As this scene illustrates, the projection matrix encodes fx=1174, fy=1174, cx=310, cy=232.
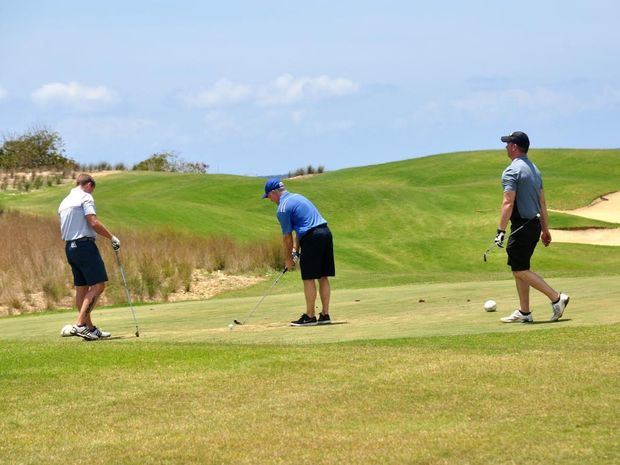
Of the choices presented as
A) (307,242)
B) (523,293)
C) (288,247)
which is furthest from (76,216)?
(523,293)

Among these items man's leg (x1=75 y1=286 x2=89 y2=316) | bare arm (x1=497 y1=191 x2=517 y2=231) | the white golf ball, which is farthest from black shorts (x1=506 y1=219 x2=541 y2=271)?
man's leg (x1=75 y1=286 x2=89 y2=316)

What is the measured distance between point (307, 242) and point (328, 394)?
6323 millimetres

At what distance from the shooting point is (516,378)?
973 cm

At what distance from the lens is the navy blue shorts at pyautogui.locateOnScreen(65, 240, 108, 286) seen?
1505cm

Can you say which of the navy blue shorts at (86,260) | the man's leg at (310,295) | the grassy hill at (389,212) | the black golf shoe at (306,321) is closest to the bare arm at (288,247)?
the man's leg at (310,295)

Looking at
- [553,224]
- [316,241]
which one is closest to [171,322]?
[316,241]

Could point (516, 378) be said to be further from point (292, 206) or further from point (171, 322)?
point (171, 322)

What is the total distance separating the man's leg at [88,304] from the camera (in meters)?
14.9

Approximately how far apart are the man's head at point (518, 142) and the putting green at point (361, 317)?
209 cm

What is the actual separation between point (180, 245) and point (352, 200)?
22.1 metres

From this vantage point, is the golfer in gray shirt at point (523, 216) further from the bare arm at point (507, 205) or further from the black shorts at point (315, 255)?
the black shorts at point (315, 255)

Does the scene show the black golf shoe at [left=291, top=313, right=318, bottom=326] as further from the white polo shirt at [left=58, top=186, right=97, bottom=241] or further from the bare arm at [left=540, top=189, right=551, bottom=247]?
the bare arm at [left=540, top=189, right=551, bottom=247]

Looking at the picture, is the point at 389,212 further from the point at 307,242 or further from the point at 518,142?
the point at 518,142

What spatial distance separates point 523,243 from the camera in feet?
46.3
